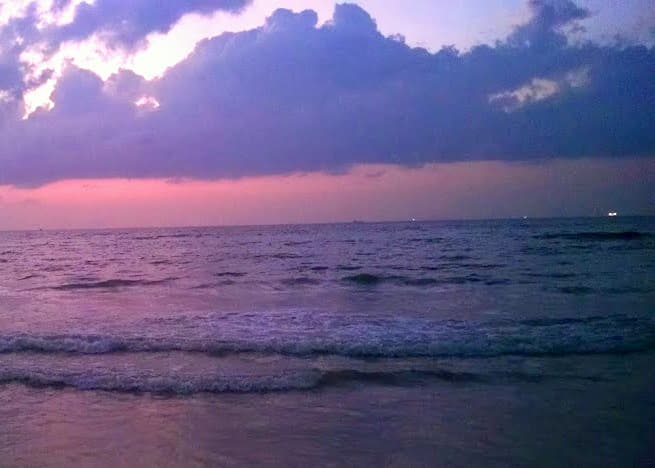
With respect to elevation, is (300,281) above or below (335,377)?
above

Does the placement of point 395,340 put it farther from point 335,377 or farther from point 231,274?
point 231,274

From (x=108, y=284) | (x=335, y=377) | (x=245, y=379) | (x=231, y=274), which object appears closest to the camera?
(x=245, y=379)

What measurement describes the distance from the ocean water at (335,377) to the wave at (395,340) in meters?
0.06

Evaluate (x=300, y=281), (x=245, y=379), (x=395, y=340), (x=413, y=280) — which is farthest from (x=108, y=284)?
(x=245, y=379)

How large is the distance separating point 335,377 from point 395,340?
3.17 m

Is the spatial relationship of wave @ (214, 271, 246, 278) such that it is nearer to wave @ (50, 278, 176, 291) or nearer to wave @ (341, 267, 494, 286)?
wave @ (50, 278, 176, 291)

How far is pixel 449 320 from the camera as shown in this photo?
55.0 ft

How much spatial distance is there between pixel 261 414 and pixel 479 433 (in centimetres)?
325

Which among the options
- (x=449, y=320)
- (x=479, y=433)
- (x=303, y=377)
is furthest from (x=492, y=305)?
(x=479, y=433)

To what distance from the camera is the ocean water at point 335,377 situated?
25.8 feet

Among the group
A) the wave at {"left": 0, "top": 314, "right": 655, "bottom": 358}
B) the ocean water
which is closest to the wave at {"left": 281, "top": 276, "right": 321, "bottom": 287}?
the ocean water

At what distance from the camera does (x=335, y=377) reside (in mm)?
11156

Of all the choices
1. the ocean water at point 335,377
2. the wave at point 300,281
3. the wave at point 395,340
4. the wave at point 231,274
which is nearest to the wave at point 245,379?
the ocean water at point 335,377

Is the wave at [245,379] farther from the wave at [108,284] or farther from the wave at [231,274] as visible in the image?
the wave at [231,274]
